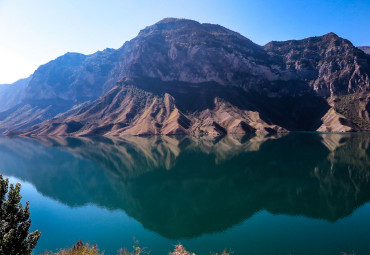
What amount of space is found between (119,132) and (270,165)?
138433 millimetres

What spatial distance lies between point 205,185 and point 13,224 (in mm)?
39014

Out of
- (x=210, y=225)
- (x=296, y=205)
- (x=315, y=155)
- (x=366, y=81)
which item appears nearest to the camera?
(x=210, y=225)

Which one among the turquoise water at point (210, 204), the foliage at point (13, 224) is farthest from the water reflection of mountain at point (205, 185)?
the foliage at point (13, 224)

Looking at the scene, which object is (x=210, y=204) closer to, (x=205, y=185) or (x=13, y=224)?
(x=205, y=185)

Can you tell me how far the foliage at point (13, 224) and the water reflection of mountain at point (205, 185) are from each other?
18775 mm

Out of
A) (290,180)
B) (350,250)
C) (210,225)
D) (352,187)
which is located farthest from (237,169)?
(350,250)

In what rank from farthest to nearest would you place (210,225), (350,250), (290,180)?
(290,180) < (210,225) < (350,250)

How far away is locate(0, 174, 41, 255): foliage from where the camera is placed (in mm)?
8547

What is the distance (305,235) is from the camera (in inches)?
955

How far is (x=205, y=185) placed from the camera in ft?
149

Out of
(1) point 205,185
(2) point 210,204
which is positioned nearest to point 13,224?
(2) point 210,204

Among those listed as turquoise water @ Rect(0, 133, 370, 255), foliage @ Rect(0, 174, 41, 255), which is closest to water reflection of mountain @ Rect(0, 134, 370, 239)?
turquoise water @ Rect(0, 133, 370, 255)

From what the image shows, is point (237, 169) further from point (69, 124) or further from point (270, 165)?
point (69, 124)

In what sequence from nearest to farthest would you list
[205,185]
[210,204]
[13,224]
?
[13,224] < [210,204] < [205,185]
